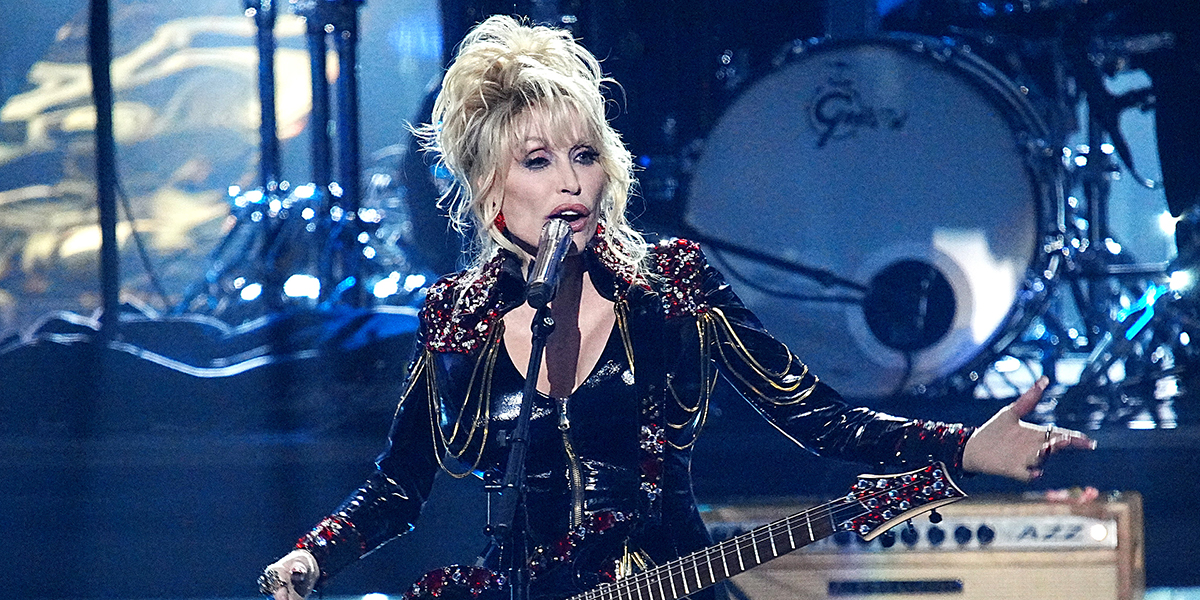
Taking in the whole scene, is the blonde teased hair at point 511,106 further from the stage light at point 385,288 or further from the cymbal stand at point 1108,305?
the cymbal stand at point 1108,305

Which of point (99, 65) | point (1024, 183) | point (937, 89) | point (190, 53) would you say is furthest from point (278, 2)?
point (1024, 183)

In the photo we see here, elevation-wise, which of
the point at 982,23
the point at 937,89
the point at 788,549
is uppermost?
the point at 982,23

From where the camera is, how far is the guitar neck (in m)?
1.92

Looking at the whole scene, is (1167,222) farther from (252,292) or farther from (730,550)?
(252,292)

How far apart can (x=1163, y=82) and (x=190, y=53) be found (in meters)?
3.63

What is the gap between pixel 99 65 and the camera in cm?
464

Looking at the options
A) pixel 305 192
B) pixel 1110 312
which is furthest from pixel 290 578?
pixel 1110 312

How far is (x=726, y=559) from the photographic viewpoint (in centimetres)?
195

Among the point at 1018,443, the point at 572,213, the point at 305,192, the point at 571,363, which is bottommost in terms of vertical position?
the point at 1018,443

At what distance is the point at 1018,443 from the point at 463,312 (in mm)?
938

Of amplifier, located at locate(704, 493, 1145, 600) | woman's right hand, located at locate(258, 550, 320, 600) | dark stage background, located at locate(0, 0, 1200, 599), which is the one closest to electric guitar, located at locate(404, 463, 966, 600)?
woman's right hand, located at locate(258, 550, 320, 600)

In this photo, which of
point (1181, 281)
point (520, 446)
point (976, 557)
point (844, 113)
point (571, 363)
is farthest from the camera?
point (1181, 281)

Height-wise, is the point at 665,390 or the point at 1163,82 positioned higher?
the point at 1163,82

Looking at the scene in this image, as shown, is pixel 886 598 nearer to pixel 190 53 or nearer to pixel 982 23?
pixel 982 23
